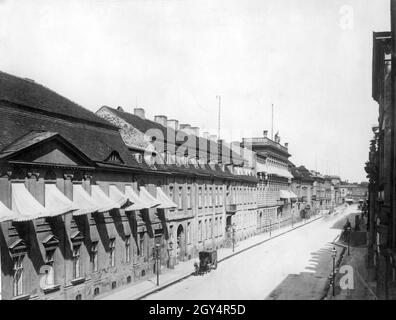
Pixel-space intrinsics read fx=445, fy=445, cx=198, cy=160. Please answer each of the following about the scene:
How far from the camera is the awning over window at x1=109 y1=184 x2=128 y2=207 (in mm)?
25094

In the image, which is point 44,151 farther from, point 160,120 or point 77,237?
point 160,120

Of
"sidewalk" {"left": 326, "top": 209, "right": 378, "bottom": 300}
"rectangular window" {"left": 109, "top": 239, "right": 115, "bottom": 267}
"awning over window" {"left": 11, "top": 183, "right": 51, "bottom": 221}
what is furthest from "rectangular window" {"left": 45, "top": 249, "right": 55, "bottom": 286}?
"sidewalk" {"left": 326, "top": 209, "right": 378, "bottom": 300}

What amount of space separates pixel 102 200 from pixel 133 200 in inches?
137

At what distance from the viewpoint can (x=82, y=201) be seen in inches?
874

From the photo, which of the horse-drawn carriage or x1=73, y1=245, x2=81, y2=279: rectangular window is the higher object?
x1=73, y1=245, x2=81, y2=279: rectangular window

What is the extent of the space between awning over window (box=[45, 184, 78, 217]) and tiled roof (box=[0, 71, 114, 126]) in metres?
4.03

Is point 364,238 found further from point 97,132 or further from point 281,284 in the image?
point 97,132

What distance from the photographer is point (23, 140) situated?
19.0 meters

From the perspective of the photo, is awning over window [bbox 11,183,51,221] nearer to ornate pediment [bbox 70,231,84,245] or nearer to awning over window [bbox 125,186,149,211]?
ornate pediment [bbox 70,231,84,245]

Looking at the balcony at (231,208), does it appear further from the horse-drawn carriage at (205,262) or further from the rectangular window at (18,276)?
the rectangular window at (18,276)

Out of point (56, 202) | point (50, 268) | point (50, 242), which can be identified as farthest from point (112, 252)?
point (56, 202)

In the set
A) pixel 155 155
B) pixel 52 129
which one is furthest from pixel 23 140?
pixel 155 155

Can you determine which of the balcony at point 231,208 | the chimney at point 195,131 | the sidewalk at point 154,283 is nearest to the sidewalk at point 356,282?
the sidewalk at point 154,283

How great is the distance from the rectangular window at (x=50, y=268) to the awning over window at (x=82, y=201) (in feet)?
7.13
